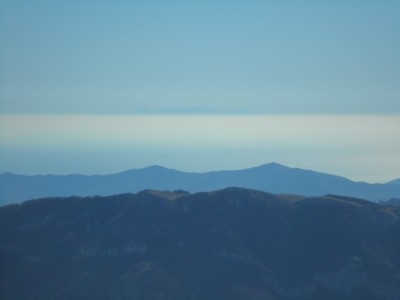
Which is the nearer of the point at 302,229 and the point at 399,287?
the point at 399,287

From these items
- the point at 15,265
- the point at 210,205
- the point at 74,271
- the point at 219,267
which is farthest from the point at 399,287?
the point at 15,265

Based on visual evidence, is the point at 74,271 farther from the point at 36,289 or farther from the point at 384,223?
the point at 384,223

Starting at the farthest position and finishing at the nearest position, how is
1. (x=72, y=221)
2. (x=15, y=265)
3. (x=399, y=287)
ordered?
(x=72, y=221)
(x=15, y=265)
(x=399, y=287)

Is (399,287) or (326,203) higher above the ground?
(326,203)

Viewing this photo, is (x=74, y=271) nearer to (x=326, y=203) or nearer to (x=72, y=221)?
(x=72, y=221)

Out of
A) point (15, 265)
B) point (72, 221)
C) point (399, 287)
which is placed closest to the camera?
point (399, 287)

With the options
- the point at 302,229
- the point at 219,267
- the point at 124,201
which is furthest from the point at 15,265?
the point at 302,229
